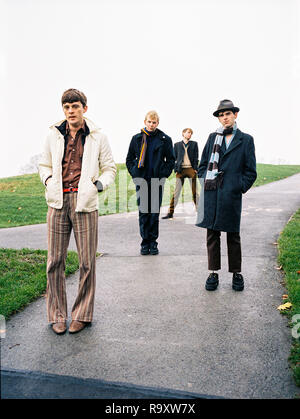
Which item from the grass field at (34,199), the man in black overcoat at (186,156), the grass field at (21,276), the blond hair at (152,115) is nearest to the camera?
the grass field at (21,276)

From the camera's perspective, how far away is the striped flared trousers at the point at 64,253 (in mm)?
3545

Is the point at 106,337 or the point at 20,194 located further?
the point at 20,194

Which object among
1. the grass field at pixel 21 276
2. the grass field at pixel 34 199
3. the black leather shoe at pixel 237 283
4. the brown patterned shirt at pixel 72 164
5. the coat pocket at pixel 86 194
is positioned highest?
the brown patterned shirt at pixel 72 164

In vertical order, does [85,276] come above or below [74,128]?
below

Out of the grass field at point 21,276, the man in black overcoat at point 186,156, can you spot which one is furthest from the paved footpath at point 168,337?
the man in black overcoat at point 186,156

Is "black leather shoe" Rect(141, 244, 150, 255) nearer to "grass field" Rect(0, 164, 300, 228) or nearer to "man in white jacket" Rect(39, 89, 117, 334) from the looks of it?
"man in white jacket" Rect(39, 89, 117, 334)

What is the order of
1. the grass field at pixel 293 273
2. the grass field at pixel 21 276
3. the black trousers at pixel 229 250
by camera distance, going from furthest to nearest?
the black trousers at pixel 229 250
the grass field at pixel 21 276
the grass field at pixel 293 273

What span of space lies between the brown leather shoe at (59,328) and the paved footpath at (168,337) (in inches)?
2.1

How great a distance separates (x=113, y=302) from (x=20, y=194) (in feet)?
44.7

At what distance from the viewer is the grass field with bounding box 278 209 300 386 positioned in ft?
10.1

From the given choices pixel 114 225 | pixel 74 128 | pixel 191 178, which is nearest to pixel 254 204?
pixel 191 178

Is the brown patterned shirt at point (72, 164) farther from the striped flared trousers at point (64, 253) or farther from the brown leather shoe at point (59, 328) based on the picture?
the brown leather shoe at point (59, 328)

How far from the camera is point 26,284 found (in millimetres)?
4852
